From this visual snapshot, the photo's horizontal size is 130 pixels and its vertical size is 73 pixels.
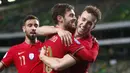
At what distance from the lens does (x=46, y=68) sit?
331 cm

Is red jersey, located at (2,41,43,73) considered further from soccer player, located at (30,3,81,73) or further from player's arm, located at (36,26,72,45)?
soccer player, located at (30,3,81,73)

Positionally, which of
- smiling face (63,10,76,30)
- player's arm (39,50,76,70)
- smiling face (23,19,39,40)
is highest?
smiling face (63,10,76,30)

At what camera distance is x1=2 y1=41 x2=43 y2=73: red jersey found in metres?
5.07

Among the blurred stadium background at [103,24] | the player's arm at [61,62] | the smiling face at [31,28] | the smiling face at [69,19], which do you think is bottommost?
the blurred stadium background at [103,24]

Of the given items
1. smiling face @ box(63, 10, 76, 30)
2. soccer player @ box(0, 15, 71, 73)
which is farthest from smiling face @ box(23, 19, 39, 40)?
smiling face @ box(63, 10, 76, 30)

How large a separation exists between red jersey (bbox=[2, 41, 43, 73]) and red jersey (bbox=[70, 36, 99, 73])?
176cm

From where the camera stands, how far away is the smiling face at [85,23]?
134 inches

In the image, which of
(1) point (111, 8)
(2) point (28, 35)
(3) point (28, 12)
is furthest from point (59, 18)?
(3) point (28, 12)

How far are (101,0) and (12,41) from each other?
6798mm

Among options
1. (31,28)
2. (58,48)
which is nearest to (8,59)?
(31,28)

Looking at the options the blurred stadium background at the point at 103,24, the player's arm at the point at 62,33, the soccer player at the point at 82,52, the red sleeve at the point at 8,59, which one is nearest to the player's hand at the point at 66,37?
the player's arm at the point at 62,33

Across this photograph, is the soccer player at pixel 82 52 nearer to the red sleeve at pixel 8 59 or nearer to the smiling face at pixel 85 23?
the smiling face at pixel 85 23

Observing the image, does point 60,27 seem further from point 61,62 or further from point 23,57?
point 23,57

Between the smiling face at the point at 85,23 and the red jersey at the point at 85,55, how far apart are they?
0.29 ft
